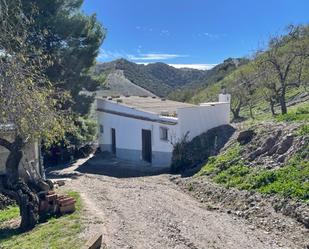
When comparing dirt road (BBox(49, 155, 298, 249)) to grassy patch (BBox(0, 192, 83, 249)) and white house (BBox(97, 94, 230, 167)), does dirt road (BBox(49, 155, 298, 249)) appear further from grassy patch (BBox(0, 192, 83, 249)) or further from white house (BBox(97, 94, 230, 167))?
white house (BBox(97, 94, 230, 167))

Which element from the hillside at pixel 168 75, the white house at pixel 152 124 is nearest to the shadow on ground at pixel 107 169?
the white house at pixel 152 124

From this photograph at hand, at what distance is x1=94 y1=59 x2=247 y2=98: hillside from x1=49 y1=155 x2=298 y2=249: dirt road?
116 feet

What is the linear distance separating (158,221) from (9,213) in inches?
211

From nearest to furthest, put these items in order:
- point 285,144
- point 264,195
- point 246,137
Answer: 1. point 264,195
2. point 285,144
3. point 246,137

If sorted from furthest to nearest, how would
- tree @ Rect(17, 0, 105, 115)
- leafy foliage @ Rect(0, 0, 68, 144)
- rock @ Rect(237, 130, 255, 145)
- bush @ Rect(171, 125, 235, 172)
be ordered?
tree @ Rect(17, 0, 105, 115) → bush @ Rect(171, 125, 235, 172) → rock @ Rect(237, 130, 255, 145) → leafy foliage @ Rect(0, 0, 68, 144)

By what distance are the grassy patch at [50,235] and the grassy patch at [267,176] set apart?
6.11 meters

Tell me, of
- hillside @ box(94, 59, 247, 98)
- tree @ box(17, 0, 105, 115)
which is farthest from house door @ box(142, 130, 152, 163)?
hillside @ box(94, 59, 247, 98)

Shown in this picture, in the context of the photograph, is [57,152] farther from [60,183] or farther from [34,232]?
[34,232]

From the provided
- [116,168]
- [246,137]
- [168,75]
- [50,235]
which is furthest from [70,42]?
[168,75]

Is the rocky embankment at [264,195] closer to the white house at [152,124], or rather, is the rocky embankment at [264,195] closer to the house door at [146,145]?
the white house at [152,124]

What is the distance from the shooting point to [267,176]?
13805 millimetres

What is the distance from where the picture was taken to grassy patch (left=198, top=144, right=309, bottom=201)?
12359 millimetres

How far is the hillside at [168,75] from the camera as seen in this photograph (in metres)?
58.6

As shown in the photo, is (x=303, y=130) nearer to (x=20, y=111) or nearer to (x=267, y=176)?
(x=267, y=176)
